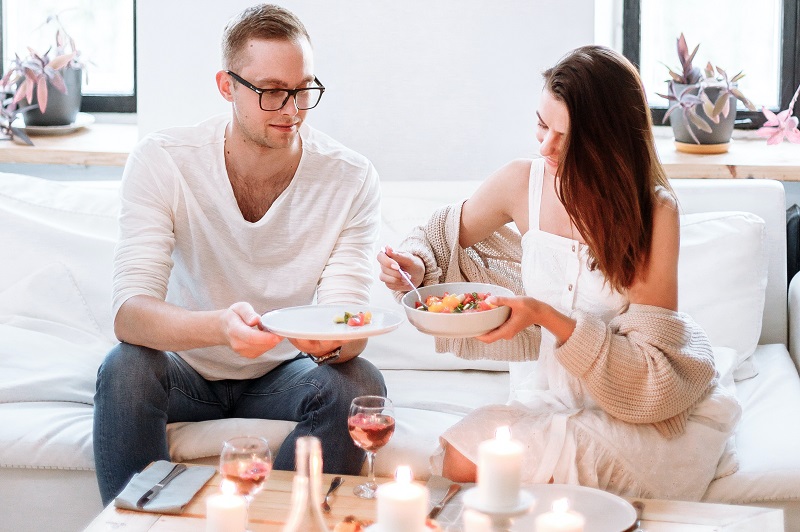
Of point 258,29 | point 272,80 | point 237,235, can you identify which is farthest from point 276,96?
point 237,235

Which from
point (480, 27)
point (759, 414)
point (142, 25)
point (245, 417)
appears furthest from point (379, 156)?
point (759, 414)

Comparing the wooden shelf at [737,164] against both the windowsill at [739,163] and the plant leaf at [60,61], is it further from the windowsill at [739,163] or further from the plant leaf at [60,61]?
the plant leaf at [60,61]

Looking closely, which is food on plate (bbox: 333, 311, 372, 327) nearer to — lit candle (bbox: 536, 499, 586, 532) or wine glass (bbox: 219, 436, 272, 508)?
wine glass (bbox: 219, 436, 272, 508)

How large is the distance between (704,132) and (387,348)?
1.31 m

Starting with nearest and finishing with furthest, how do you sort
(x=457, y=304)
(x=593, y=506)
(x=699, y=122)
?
(x=593, y=506), (x=457, y=304), (x=699, y=122)

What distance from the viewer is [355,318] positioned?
6.50 ft

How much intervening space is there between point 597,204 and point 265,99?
2.53 ft

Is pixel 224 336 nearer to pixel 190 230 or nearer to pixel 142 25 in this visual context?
pixel 190 230

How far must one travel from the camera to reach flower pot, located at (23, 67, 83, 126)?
3576 millimetres

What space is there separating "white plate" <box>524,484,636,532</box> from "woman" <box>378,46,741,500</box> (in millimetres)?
283

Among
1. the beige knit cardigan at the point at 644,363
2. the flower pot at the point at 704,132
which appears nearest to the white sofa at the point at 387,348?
the beige knit cardigan at the point at 644,363

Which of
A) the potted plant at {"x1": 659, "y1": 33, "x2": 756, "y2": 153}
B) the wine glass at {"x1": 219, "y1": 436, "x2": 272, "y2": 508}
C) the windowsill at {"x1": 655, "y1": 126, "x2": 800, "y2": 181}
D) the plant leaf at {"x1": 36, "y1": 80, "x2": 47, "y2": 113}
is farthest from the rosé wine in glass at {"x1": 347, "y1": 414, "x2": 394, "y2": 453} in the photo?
the plant leaf at {"x1": 36, "y1": 80, "x2": 47, "y2": 113}

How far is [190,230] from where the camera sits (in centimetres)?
237

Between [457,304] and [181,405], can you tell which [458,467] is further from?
[181,405]
